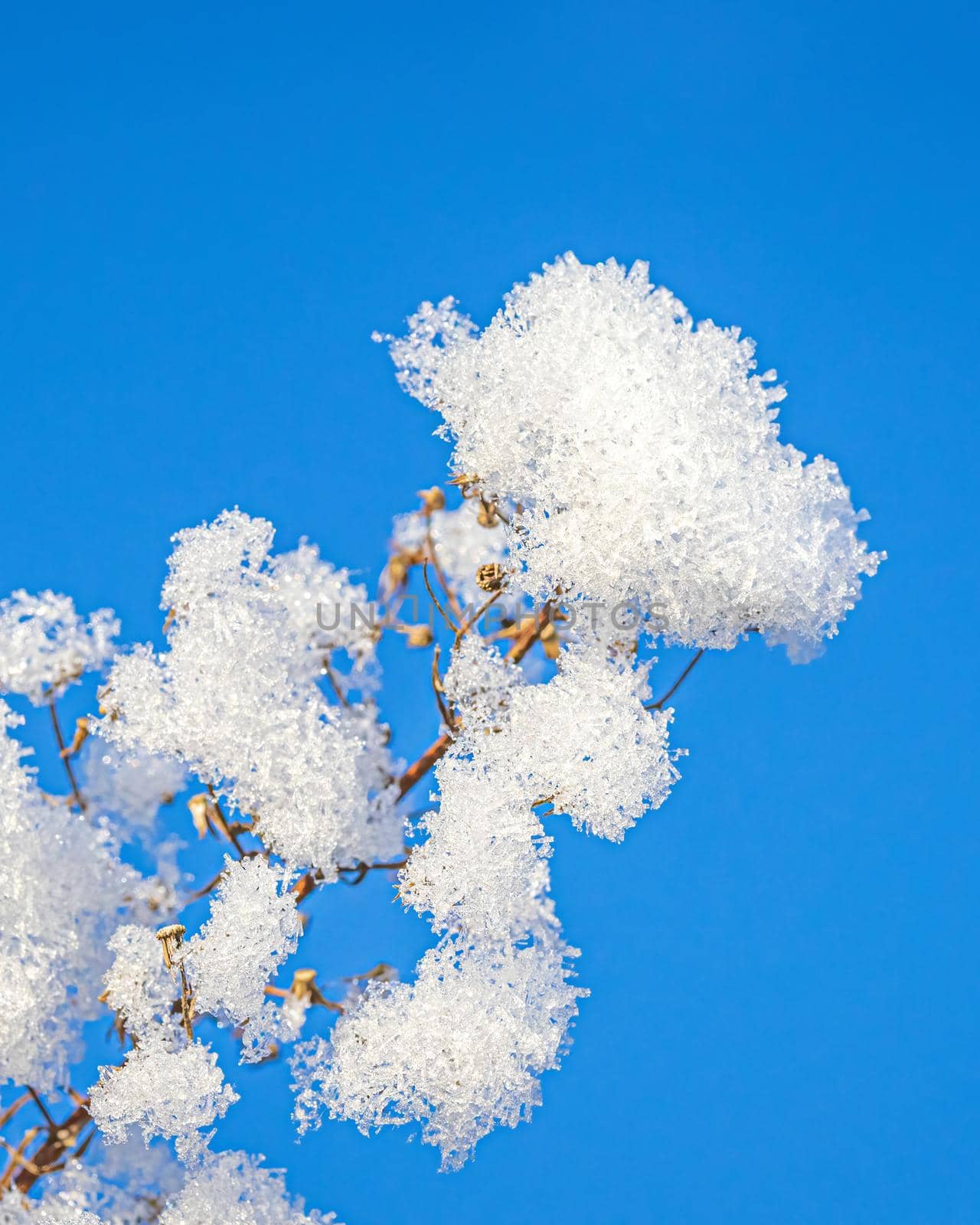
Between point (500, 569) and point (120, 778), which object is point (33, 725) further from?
point (500, 569)

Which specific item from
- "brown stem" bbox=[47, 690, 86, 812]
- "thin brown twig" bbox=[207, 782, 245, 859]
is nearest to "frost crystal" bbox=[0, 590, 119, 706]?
"brown stem" bbox=[47, 690, 86, 812]

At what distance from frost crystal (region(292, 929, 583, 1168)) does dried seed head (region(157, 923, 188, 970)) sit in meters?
0.07

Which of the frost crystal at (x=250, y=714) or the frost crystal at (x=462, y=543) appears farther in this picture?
the frost crystal at (x=462, y=543)

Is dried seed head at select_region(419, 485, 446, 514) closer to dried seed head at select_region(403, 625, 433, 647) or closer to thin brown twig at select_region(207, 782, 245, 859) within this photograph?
dried seed head at select_region(403, 625, 433, 647)

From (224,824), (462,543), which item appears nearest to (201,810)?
(224,824)

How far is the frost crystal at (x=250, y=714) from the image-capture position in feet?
1.70

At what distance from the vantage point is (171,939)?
1.63ft

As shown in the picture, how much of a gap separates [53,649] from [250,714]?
132 millimetres

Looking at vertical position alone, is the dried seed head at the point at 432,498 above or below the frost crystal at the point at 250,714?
above

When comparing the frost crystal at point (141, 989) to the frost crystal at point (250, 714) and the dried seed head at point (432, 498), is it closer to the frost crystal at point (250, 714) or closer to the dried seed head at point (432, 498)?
the frost crystal at point (250, 714)

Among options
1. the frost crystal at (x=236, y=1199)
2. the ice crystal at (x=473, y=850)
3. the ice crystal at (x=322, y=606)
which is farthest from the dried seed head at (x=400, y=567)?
the frost crystal at (x=236, y=1199)

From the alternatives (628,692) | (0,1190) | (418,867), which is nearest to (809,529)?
(628,692)

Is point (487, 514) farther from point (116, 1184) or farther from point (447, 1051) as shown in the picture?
point (116, 1184)

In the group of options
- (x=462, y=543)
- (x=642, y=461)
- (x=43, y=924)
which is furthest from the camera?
(x=462, y=543)
